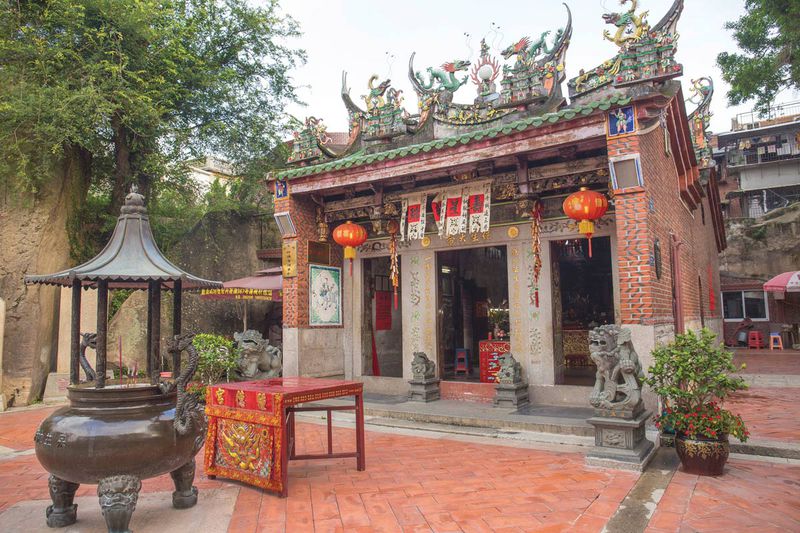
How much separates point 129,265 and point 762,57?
17.4m

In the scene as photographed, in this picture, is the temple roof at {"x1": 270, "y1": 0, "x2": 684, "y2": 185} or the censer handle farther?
the temple roof at {"x1": 270, "y1": 0, "x2": 684, "y2": 185}

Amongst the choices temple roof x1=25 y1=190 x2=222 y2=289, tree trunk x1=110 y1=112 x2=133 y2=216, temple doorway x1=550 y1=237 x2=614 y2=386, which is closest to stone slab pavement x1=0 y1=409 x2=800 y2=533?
temple roof x1=25 y1=190 x2=222 y2=289

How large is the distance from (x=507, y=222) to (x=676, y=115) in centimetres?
324

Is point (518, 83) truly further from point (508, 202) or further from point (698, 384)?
point (698, 384)

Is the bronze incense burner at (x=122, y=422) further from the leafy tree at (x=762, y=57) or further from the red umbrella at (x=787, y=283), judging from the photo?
the red umbrella at (x=787, y=283)

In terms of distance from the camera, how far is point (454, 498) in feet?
14.3

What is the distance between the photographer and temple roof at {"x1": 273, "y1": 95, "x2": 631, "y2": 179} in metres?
6.48

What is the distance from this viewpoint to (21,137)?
416 inches

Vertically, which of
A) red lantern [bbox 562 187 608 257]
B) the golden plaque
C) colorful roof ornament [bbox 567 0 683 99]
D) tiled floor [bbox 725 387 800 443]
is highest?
colorful roof ornament [bbox 567 0 683 99]

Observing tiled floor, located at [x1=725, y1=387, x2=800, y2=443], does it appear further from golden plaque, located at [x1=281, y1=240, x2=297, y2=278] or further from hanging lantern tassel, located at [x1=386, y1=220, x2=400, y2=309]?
golden plaque, located at [x1=281, y1=240, x2=297, y2=278]

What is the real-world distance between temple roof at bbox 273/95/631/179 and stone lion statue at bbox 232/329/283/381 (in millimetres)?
2999

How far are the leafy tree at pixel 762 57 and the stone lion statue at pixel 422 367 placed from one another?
488 inches

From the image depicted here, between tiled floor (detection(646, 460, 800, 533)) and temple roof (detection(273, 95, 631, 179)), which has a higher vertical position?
temple roof (detection(273, 95, 631, 179))

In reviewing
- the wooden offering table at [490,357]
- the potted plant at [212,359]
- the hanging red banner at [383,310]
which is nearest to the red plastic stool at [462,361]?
the hanging red banner at [383,310]
